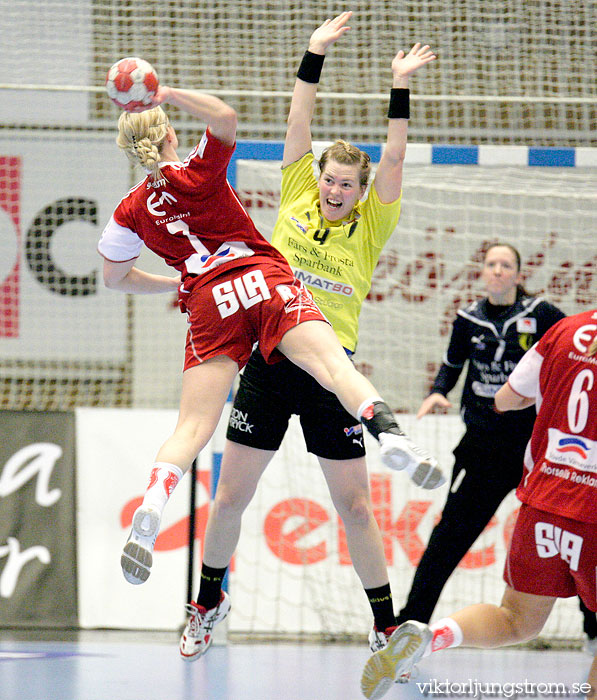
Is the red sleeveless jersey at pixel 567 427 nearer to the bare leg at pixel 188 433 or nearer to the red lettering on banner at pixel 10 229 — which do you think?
the bare leg at pixel 188 433

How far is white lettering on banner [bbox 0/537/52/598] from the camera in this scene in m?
5.88

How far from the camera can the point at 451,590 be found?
19.5ft

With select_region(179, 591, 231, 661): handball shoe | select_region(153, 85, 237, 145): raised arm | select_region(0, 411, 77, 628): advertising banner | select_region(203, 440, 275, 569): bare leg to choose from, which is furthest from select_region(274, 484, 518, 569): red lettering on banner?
select_region(153, 85, 237, 145): raised arm

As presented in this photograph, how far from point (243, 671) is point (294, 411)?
5.26ft

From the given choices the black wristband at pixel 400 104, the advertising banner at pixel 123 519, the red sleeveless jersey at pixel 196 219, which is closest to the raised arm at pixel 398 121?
the black wristband at pixel 400 104

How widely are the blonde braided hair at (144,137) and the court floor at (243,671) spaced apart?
2.26m

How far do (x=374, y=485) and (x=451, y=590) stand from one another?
2.77 ft

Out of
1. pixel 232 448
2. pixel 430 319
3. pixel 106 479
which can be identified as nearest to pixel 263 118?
pixel 430 319

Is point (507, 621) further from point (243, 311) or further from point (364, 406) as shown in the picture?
point (243, 311)

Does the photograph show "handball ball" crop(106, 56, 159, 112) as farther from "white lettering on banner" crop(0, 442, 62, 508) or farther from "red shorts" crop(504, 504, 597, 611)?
"white lettering on banner" crop(0, 442, 62, 508)

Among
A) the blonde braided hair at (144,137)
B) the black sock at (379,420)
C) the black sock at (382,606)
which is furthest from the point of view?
the black sock at (382,606)

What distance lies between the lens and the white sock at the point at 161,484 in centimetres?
307

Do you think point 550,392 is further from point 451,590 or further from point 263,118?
point 263,118

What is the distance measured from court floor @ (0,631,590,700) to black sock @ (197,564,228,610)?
1.32 ft
